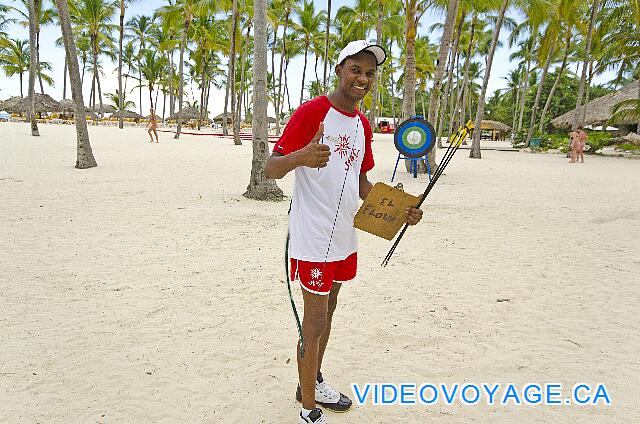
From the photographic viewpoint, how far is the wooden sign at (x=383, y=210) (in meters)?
2.19

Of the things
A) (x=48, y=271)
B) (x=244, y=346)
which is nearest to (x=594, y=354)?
(x=244, y=346)

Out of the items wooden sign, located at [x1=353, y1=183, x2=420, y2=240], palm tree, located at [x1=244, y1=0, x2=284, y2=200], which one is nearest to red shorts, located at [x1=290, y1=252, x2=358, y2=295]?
wooden sign, located at [x1=353, y1=183, x2=420, y2=240]

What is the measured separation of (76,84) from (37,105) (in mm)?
36662

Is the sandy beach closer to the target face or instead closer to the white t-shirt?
the white t-shirt

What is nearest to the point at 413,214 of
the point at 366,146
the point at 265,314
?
the point at 366,146

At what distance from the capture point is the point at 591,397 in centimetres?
271

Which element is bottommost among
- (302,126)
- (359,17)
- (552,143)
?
(302,126)

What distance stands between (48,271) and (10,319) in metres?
1.15

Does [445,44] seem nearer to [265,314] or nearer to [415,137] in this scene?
[415,137]

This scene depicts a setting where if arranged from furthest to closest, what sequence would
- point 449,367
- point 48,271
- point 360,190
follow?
point 48,271
point 449,367
point 360,190

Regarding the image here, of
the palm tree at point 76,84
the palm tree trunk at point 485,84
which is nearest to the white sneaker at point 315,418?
the palm tree at point 76,84

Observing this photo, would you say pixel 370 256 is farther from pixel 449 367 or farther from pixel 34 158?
pixel 34 158

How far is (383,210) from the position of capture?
2244mm

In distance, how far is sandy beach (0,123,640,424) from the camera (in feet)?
8.53
